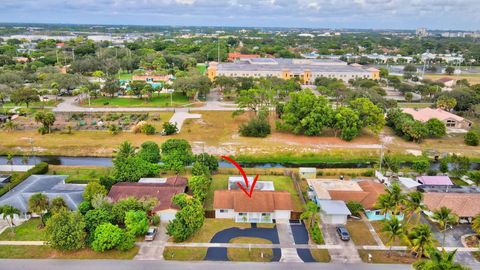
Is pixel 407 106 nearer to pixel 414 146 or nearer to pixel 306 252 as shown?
pixel 414 146

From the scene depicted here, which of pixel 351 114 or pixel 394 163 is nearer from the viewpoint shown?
pixel 394 163

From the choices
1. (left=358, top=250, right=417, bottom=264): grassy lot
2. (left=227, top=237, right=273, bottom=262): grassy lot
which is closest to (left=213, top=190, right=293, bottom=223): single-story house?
(left=227, top=237, right=273, bottom=262): grassy lot

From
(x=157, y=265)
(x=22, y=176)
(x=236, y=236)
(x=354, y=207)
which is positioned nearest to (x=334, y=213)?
(x=354, y=207)

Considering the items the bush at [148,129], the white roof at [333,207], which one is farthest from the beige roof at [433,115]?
the bush at [148,129]

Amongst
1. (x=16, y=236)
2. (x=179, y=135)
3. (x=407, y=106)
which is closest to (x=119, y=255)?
(x=16, y=236)

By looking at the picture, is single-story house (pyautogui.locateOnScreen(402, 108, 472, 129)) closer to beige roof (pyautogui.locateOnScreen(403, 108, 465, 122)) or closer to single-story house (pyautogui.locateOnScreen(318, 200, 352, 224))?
beige roof (pyautogui.locateOnScreen(403, 108, 465, 122))

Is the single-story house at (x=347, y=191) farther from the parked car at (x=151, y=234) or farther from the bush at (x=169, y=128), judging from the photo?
the bush at (x=169, y=128)

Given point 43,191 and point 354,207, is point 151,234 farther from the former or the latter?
point 354,207
